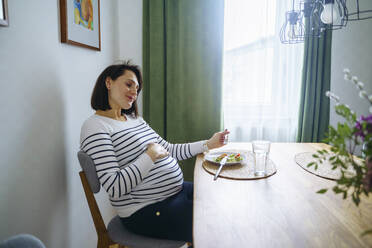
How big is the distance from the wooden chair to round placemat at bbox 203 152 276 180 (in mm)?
357

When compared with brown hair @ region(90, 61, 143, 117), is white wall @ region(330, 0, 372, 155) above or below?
above

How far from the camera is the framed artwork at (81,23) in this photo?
1245 millimetres

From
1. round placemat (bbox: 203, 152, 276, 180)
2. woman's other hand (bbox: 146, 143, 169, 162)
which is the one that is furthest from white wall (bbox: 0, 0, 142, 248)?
round placemat (bbox: 203, 152, 276, 180)

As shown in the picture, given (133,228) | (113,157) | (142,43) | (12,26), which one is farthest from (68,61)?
(142,43)

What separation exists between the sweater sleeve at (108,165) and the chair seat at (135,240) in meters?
0.23

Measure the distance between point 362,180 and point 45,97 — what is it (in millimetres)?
1142

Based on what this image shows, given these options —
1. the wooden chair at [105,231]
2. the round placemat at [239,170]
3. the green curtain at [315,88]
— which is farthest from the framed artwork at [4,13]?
the green curtain at [315,88]

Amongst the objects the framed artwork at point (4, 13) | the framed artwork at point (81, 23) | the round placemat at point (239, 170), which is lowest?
the round placemat at point (239, 170)

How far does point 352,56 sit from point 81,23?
2.36 m

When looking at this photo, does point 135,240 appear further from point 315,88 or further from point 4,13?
point 315,88

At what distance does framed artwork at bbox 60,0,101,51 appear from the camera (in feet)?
4.09

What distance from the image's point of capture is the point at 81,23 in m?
1.44

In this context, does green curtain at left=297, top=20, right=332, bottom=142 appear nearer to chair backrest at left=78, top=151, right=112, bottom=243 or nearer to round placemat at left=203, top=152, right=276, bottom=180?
round placemat at left=203, top=152, right=276, bottom=180

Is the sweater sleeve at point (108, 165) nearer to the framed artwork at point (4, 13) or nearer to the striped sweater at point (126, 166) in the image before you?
the striped sweater at point (126, 166)
